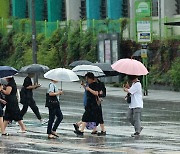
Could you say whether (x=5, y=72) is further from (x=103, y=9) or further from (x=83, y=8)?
(x=83, y=8)

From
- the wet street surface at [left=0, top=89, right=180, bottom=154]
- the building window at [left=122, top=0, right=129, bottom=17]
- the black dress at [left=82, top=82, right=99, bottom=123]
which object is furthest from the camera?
the building window at [left=122, top=0, right=129, bottom=17]

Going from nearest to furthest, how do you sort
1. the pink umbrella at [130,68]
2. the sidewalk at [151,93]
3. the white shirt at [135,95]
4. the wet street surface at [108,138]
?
the wet street surface at [108,138], the pink umbrella at [130,68], the white shirt at [135,95], the sidewalk at [151,93]

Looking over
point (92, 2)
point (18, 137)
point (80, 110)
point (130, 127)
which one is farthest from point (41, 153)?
point (92, 2)

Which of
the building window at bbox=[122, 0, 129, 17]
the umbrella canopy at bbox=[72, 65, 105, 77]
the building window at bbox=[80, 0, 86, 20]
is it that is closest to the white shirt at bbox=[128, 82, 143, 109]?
the umbrella canopy at bbox=[72, 65, 105, 77]

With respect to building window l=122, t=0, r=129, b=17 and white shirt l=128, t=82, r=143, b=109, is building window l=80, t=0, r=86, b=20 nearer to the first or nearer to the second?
building window l=122, t=0, r=129, b=17

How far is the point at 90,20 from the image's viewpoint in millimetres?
52562

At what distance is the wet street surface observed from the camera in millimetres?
17781

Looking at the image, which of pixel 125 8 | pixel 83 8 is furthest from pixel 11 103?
pixel 83 8

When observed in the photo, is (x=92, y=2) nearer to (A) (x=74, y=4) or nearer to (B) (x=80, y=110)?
(A) (x=74, y=4)

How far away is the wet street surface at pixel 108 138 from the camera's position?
17781 mm

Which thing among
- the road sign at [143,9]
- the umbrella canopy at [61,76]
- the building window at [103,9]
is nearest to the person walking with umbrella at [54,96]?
the umbrella canopy at [61,76]

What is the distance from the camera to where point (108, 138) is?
20.5 meters

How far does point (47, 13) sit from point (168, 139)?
43.7m

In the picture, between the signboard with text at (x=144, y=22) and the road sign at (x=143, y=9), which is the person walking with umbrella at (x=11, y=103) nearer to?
the signboard with text at (x=144, y=22)
